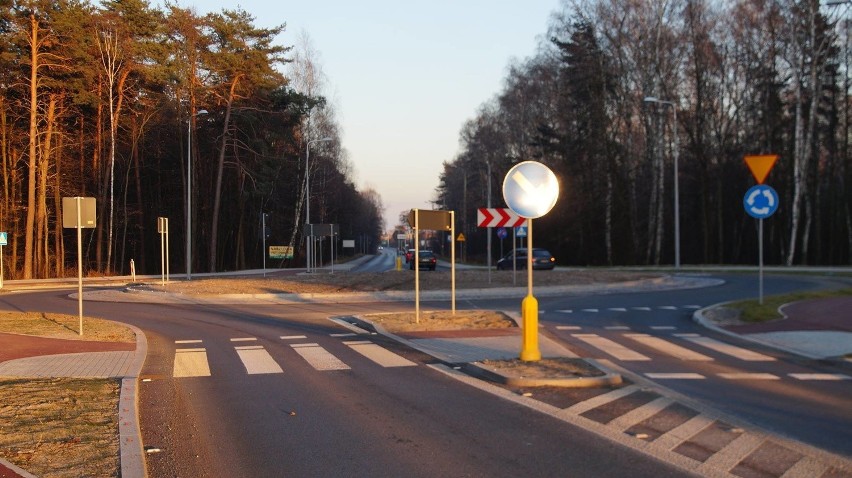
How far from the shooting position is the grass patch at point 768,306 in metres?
16.1

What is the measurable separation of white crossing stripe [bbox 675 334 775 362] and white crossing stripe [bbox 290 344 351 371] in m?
6.38

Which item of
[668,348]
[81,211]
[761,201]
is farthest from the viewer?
[761,201]

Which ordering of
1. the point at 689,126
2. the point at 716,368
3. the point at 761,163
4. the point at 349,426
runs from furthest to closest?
the point at 689,126 < the point at 761,163 < the point at 716,368 < the point at 349,426

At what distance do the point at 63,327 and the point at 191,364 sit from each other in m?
7.06

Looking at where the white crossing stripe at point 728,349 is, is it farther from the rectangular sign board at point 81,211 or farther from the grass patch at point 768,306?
the rectangular sign board at point 81,211

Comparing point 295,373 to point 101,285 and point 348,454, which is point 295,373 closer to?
point 348,454

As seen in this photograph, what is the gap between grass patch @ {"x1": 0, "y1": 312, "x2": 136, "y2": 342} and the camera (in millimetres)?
15133

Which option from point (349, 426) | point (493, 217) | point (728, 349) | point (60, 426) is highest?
point (493, 217)

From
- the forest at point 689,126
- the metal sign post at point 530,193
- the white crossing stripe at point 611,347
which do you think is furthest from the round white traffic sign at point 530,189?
the forest at point 689,126

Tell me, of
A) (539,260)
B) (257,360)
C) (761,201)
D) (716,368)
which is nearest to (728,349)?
(716,368)

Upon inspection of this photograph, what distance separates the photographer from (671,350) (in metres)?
12.6

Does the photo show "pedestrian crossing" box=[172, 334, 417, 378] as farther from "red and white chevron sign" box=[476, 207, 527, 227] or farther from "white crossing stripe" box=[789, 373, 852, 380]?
"red and white chevron sign" box=[476, 207, 527, 227]

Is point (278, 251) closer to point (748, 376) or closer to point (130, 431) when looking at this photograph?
point (748, 376)

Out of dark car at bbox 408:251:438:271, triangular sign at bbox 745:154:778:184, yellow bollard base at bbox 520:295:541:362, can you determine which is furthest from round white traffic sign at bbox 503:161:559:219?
dark car at bbox 408:251:438:271
